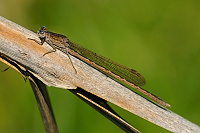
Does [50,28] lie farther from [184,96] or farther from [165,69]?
[184,96]

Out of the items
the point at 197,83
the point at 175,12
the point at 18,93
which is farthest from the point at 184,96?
the point at 18,93

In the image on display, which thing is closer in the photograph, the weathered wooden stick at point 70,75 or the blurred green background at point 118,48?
the weathered wooden stick at point 70,75

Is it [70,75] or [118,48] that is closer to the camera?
[70,75]

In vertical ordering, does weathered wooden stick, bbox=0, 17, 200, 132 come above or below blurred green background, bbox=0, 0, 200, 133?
below

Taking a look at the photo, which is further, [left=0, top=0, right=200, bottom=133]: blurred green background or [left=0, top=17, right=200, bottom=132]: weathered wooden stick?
[left=0, top=0, right=200, bottom=133]: blurred green background
